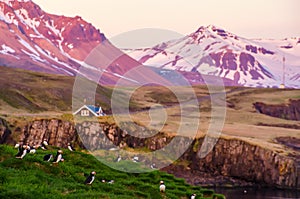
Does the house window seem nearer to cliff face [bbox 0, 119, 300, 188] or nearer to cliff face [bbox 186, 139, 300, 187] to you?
cliff face [bbox 0, 119, 300, 188]

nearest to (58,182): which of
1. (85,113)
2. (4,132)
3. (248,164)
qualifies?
(4,132)

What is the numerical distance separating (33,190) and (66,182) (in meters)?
5.61

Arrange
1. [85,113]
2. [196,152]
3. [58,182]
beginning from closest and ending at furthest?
1. [58,182]
2. [196,152]
3. [85,113]

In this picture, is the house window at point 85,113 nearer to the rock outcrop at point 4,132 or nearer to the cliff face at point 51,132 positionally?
the cliff face at point 51,132

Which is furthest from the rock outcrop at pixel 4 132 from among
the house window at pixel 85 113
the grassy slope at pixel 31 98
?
the grassy slope at pixel 31 98

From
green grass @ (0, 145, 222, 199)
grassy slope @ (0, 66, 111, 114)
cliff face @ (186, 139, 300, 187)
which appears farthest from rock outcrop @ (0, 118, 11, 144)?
green grass @ (0, 145, 222, 199)

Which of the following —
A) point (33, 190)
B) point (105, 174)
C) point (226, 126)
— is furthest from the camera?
point (226, 126)

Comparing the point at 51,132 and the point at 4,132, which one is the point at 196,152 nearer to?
the point at 51,132

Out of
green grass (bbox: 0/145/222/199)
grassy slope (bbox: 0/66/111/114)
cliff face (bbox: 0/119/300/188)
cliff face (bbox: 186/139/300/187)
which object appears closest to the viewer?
green grass (bbox: 0/145/222/199)

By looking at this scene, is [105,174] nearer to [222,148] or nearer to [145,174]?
[145,174]

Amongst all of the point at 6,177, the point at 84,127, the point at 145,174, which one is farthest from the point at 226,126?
the point at 6,177

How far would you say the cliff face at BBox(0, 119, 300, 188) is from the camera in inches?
4225

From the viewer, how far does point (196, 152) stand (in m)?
114

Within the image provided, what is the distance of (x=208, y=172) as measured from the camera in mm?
111438
